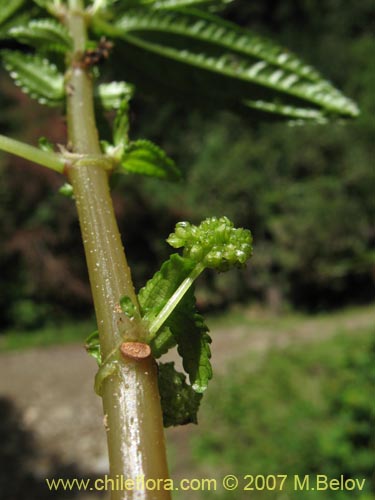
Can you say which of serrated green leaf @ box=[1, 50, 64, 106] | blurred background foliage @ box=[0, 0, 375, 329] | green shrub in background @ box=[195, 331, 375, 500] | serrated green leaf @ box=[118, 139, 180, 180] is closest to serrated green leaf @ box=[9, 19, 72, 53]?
serrated green leaf @ box=[1, 50, 64, 106]

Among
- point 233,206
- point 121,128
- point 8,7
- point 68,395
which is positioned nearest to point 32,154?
point 121,128

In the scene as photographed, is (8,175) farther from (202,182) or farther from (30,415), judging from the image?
(30,415)

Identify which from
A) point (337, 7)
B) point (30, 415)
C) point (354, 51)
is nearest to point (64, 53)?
point (30, 415)

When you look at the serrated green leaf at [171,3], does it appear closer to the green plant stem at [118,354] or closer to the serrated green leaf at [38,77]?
the serrated green leaf at [38,77]

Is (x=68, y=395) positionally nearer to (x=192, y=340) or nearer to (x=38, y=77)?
(x=38, y=77)

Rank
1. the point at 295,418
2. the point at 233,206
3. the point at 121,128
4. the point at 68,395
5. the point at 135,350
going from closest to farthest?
the point at 135,350
the point at 121,128
the point at 295,418
the point at 68,395
the point at 233,206

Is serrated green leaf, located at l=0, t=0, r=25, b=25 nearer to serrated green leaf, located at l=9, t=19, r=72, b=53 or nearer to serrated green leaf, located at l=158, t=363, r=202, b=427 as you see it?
serrated green leaf, located at l=9, t=19, r=72, b=53
